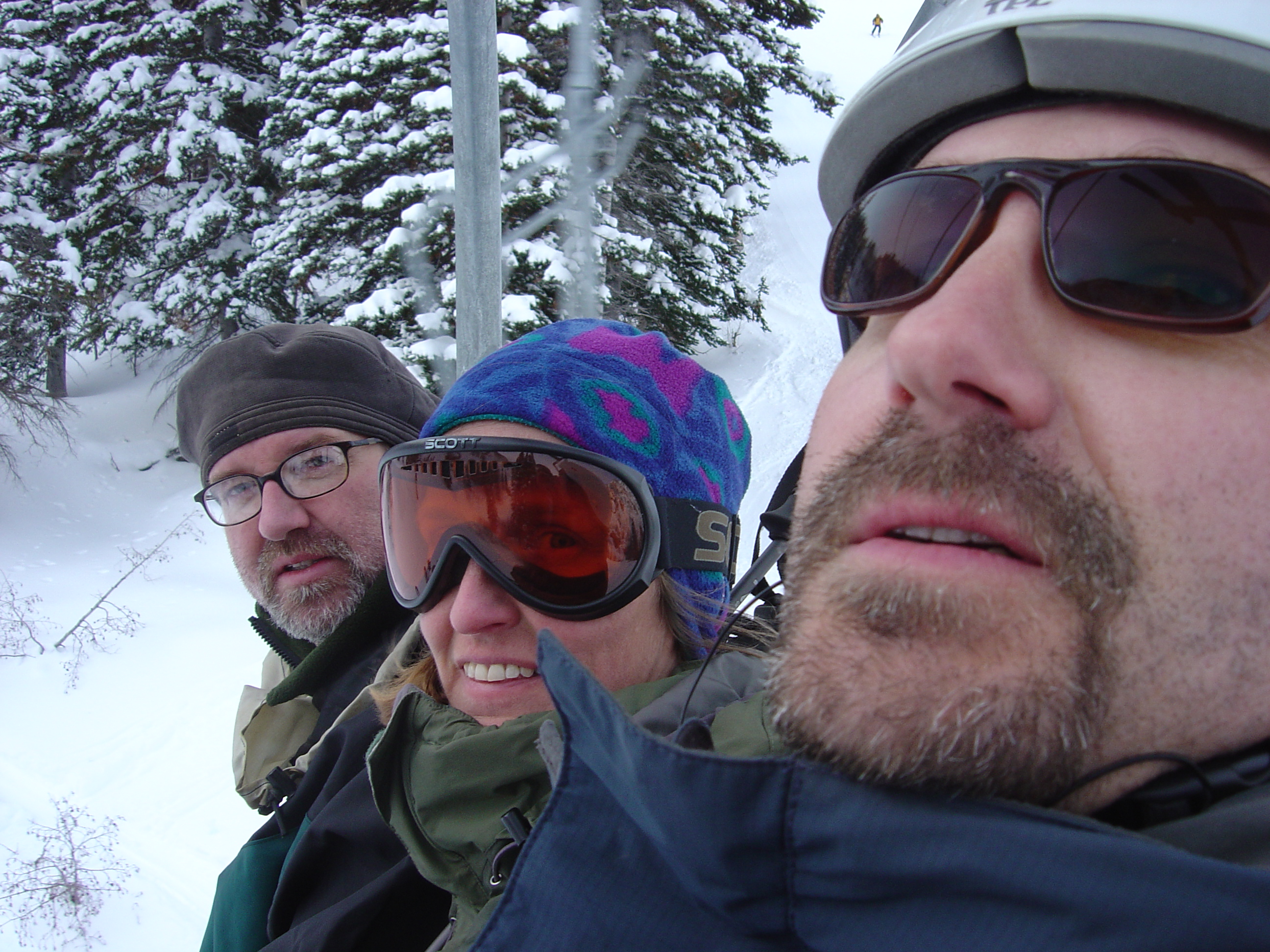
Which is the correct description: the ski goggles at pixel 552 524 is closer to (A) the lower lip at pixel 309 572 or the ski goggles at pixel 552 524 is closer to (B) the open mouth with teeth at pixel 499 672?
(B) the open mouth with teeth at pixel 499 672

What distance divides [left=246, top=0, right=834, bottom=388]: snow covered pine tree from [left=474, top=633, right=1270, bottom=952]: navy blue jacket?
7721 millimetres

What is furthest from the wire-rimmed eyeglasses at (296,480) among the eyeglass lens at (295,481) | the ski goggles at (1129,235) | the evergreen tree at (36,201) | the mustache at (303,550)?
the evergreen tree at (36,201)

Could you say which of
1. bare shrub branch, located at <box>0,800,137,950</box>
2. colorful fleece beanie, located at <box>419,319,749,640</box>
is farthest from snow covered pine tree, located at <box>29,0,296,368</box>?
colorful fleece beanie, located at <box>419,319,749,640</box>

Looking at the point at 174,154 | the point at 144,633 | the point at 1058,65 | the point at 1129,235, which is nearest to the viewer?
the point at 1129,235

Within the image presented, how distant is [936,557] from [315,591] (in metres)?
2.04

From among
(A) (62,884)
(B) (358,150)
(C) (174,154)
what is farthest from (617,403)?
(C) (174,154)

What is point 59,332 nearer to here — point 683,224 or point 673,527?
point 683,224

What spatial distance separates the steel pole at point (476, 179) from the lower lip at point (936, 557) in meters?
2.00

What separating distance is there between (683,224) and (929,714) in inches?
512

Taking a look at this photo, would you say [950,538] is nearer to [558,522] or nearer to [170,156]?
[558,522]

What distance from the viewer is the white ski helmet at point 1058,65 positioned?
0.92m

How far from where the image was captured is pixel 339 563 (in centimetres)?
246

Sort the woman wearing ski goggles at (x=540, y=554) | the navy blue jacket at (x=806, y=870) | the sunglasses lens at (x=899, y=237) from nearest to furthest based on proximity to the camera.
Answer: the navy blue jacket at (x=806, y=870)
the sunglasses lens at (x=899, y=237)
the woman wearing ski goggles at (x=540, y=554)

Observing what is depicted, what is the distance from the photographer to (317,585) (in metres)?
2.43
